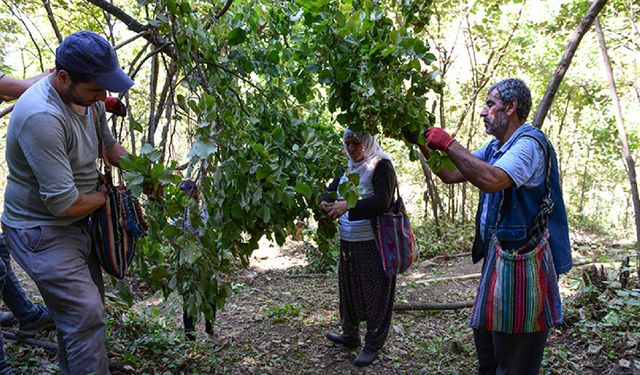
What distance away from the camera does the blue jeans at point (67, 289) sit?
1.91 m

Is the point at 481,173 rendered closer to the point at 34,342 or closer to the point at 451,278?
the point at 34,342

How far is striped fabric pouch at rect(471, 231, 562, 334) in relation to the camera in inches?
88.4

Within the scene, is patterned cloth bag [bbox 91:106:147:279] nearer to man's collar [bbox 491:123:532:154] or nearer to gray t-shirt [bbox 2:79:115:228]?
gray t-shirt [bbox 2:79:115:228]

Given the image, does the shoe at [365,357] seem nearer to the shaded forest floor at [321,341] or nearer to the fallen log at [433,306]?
the shaded forest floor at [321,341]

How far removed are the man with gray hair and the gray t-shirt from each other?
1.58m

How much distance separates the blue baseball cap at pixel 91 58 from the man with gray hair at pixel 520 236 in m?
1.44

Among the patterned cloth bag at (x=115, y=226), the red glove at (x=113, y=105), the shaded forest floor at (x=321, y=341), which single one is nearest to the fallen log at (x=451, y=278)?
the shaded forest floor at (x=321, y=341)

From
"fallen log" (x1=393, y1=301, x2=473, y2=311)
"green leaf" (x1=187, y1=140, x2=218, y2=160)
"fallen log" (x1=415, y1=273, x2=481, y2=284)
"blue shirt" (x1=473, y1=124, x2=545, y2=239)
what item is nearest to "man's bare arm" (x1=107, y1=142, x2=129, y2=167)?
"green leaf" (x1=187, y1=140, x2=218, y2=160)

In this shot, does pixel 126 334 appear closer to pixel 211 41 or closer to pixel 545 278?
pixel 211 41

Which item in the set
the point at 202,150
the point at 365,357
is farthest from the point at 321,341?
the point at 202,150

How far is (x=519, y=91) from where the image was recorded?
2.34m

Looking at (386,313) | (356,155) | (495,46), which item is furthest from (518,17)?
(386,313)

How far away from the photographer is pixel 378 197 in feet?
10.2

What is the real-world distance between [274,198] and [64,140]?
2.98 feet
